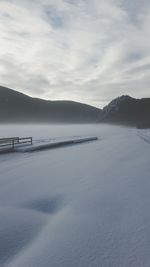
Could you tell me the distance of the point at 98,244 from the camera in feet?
14.9

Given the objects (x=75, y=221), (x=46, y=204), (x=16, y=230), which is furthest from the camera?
(x=46, y=204)

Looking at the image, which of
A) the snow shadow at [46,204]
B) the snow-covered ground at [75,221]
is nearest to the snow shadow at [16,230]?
the snow-covered ground at [75,221]

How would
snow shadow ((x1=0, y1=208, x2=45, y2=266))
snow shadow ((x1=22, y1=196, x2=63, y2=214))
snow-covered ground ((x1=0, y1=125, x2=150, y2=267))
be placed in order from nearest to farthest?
snow-covered ground ((x1=0, y1=125, x2=150, y2=267)), snow shadow ((x1=0, y1=208, x2=45, y2=266)), snow shadow ((x1=22, y1=196, x2=63, y2=214))

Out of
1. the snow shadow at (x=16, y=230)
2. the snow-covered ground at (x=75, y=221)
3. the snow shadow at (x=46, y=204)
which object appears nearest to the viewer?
the snow-covered ground at (x=75, y=221)

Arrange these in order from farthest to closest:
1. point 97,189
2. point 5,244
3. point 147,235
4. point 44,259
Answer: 1. point 97,189
2. point 147,235
3. point 5,244
4. point 44,259

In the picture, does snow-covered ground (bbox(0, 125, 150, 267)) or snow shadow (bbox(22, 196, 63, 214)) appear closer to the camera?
snow-covered ground (bbox(0, 125, 150, 267))

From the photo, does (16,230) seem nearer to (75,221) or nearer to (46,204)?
(75,221)

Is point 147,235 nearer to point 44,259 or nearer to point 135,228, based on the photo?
point 135,228

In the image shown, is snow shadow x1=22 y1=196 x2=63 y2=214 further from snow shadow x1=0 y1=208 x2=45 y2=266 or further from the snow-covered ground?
snow shadow x1=0 y1=208 x2=45 y2=266

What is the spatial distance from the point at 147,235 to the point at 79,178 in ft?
17.2

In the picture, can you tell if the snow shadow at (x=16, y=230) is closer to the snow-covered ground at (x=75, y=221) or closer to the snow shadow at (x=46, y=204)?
the snow-covered ground at (x=75, y=221)

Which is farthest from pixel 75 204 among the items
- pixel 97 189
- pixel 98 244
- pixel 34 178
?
pixel 34 178

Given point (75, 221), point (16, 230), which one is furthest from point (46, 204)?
point (16, 230)

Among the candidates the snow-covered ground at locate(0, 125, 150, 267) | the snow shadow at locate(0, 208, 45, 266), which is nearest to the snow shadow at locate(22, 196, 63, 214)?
the snow-covered ground at locate(0, 125, 150, 267)
